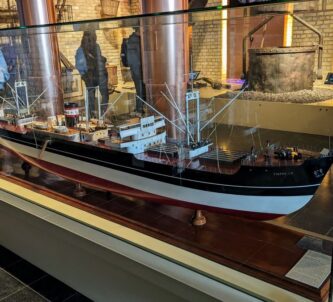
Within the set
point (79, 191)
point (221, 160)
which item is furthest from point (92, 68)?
point (221, 160)

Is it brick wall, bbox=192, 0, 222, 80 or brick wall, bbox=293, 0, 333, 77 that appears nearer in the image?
brick wall, bbox=293, 0, 333, 77

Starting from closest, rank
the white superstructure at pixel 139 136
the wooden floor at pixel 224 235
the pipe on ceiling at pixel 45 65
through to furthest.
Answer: the wooden floor at pixel 224 235, the white superstructure at pixel 139 136, the pipe on ceiling at pixel 45 65

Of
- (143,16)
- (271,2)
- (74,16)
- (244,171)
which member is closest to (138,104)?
(143,16)

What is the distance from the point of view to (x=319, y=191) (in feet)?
2.46

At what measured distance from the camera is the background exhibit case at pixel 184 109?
824 mm

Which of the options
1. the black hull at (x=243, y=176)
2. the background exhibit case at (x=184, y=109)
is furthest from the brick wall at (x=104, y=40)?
the black hull at (x=243, y=176)

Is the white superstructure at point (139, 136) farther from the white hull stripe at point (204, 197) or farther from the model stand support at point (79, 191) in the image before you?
the model stand support at point (79, 191)

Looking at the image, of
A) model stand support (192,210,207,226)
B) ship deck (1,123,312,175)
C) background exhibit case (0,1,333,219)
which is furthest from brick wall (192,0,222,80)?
model stand support (192,210,207,226)

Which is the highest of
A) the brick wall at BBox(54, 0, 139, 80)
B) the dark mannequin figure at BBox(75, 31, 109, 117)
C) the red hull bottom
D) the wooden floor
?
the brick wall at BBox(54, 0, 139, 80)

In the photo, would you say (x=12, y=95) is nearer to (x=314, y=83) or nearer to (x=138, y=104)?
(x=138, y=104)

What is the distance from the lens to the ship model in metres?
0.79

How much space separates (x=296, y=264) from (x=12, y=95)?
4.16 feet

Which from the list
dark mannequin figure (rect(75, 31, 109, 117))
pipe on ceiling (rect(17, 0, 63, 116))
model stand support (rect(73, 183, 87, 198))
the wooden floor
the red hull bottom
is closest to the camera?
the wooden floor

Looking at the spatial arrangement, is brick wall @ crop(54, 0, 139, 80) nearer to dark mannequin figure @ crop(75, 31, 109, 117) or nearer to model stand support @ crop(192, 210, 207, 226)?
dark mannequin figure @ crop(75, 31, 109, 117)
